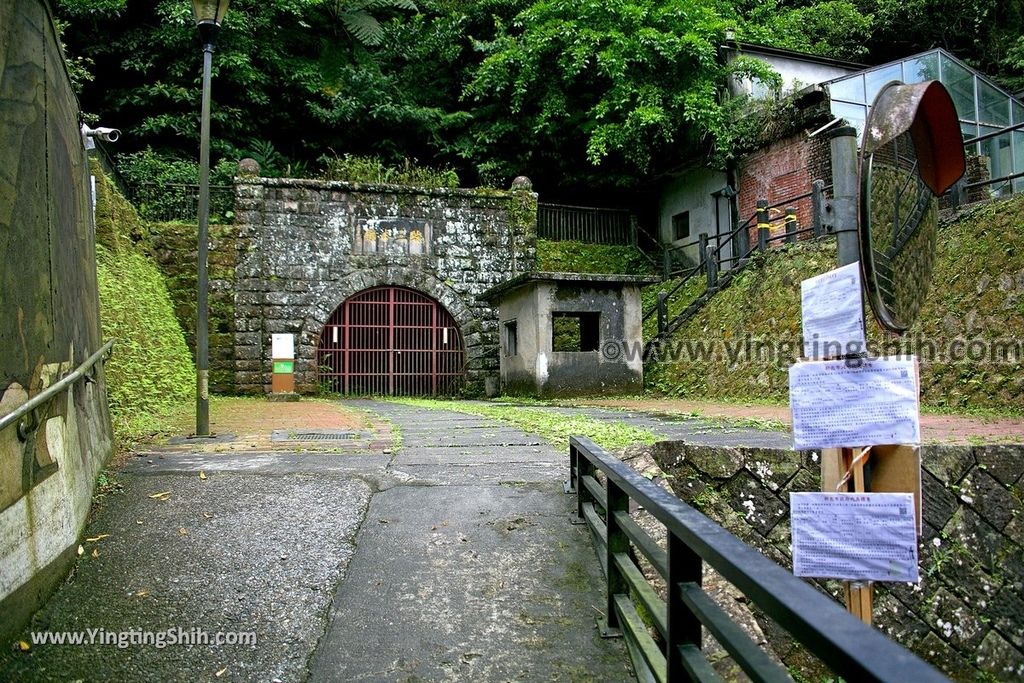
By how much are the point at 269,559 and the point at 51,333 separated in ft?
4.82

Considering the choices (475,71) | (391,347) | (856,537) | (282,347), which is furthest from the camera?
(475,71)

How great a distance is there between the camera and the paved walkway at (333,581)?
2.52 m

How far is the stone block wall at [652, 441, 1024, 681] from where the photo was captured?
14.1ft

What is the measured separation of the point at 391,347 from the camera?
585 inches

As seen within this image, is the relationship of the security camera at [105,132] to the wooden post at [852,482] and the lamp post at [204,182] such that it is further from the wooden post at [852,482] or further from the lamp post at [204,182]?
the wooden post at [852,482]

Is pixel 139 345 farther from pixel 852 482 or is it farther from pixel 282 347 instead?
pixel 852 482

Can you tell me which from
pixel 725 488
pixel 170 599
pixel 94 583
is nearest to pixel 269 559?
pixel 170 599

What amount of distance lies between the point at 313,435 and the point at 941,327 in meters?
7.57

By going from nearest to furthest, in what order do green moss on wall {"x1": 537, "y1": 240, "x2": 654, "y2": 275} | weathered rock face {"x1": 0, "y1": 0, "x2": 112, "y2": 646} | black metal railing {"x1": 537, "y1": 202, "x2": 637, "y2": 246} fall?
weathered rock face {"x1": 0, "y1": 0, "x2": 112, "y2": 646}, green moss on wall {"x1": 537, "y1": 240, "x2": 654, "y2": 275}, black metal railing {"x1": 537, "y1": 202, "x2": 637, "y2": 246}

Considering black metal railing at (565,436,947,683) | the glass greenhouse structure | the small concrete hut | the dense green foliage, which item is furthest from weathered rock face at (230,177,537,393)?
black metal railing at (565,436,947,683)

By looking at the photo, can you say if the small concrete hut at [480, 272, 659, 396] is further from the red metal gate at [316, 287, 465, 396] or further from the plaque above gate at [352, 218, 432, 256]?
the plaque above gate at [352, 218, 432, 256]

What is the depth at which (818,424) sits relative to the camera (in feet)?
6.88

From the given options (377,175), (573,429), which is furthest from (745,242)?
(573,429)

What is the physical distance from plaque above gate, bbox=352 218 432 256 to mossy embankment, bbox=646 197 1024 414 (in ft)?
20.4
